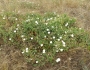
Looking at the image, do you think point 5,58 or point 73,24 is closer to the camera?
point 5,58

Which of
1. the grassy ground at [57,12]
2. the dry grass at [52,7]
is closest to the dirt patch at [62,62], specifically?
the grassy ground at [57,12]

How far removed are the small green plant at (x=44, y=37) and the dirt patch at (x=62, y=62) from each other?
0.27 feet

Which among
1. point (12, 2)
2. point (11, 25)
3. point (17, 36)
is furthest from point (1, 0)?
point (17, 36)

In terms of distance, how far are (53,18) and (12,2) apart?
1346mm

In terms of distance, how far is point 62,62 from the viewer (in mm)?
3393

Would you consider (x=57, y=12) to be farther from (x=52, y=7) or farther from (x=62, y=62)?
(x=62, y=62)

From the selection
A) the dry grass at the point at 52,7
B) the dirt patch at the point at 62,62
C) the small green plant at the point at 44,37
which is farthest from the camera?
the dry grass at the point at 52,7

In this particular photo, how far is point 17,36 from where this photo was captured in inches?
151

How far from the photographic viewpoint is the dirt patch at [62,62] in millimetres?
3344

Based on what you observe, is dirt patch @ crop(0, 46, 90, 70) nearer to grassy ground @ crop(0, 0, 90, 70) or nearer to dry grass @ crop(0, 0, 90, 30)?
grassy ground @ crop(0, 0, 90, 70)

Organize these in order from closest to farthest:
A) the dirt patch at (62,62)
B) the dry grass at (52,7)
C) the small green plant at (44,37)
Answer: the dirt patch at (62,62)
the small green plant at (44,37)
the dry grass at (52,7)

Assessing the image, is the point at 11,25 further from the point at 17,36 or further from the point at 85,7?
the point at 85,7

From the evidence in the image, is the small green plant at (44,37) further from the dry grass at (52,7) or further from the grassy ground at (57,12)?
the dry grass at (52,7)

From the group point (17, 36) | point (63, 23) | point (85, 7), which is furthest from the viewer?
point (85, 7)
